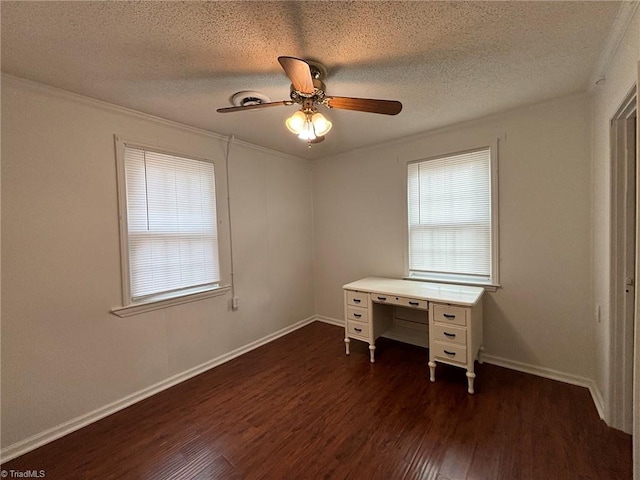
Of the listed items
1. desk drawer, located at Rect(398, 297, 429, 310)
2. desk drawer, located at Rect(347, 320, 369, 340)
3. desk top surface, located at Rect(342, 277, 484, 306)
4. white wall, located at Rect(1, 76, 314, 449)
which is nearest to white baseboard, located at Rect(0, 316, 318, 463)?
white wall, located at Rect(1, 76, 314, 449)

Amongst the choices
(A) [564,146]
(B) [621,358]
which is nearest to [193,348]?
(B) [621,358]

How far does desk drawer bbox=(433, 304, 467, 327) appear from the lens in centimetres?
227

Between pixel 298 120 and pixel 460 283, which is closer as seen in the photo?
pixel 298 120

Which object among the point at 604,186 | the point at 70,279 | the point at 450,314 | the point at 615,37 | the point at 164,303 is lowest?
the point at 450,314

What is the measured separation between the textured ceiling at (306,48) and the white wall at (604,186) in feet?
0.57

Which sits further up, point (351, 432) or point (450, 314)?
point (450, 314)

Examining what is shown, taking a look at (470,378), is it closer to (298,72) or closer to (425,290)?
(425,290)

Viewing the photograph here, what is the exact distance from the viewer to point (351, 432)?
73.1 inches

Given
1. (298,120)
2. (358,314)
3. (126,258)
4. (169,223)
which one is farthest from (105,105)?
(358,314)

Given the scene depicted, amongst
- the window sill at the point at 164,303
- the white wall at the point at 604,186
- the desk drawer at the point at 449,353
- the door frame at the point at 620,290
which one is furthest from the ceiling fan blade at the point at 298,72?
the desk drawer at the point at 449,353

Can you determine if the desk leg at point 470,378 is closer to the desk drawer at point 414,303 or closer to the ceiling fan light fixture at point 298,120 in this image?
the desk drawer at point 414,303

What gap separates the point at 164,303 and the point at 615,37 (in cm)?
367

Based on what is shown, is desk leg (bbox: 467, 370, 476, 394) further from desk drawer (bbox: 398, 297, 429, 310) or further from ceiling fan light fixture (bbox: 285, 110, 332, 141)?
ceiling fan light fixture (bbox: 285, 110, 332, 141)

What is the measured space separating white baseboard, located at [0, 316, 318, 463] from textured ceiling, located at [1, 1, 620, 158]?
7.92 ft
